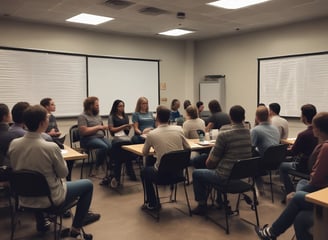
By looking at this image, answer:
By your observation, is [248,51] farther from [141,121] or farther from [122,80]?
[141,121]

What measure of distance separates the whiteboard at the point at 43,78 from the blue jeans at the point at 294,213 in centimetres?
481

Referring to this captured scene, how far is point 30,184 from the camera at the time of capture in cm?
237

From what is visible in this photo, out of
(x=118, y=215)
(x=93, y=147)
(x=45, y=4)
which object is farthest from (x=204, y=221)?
(x=45, y=4)

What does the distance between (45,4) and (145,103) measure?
2146 millimetres

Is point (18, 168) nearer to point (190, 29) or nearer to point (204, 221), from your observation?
point (204, 221)

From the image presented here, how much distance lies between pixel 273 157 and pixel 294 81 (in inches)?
116

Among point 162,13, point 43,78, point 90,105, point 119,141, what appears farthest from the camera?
point 43,78

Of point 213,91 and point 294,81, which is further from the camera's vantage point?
point 213,91

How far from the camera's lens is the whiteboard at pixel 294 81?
5758 mm

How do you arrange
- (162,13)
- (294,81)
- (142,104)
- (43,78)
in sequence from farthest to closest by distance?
(294,81)
(43,78)
(142,104)
(162,13)

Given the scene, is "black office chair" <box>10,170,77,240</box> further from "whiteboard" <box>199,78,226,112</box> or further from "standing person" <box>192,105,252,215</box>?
"whiteboard" <box>199,78,226,112</box>

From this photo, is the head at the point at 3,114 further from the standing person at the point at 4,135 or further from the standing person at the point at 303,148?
the standing person at the point at 303,148

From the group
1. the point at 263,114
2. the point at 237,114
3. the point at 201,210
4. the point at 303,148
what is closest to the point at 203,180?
the point at 201,210

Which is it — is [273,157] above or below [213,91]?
below
